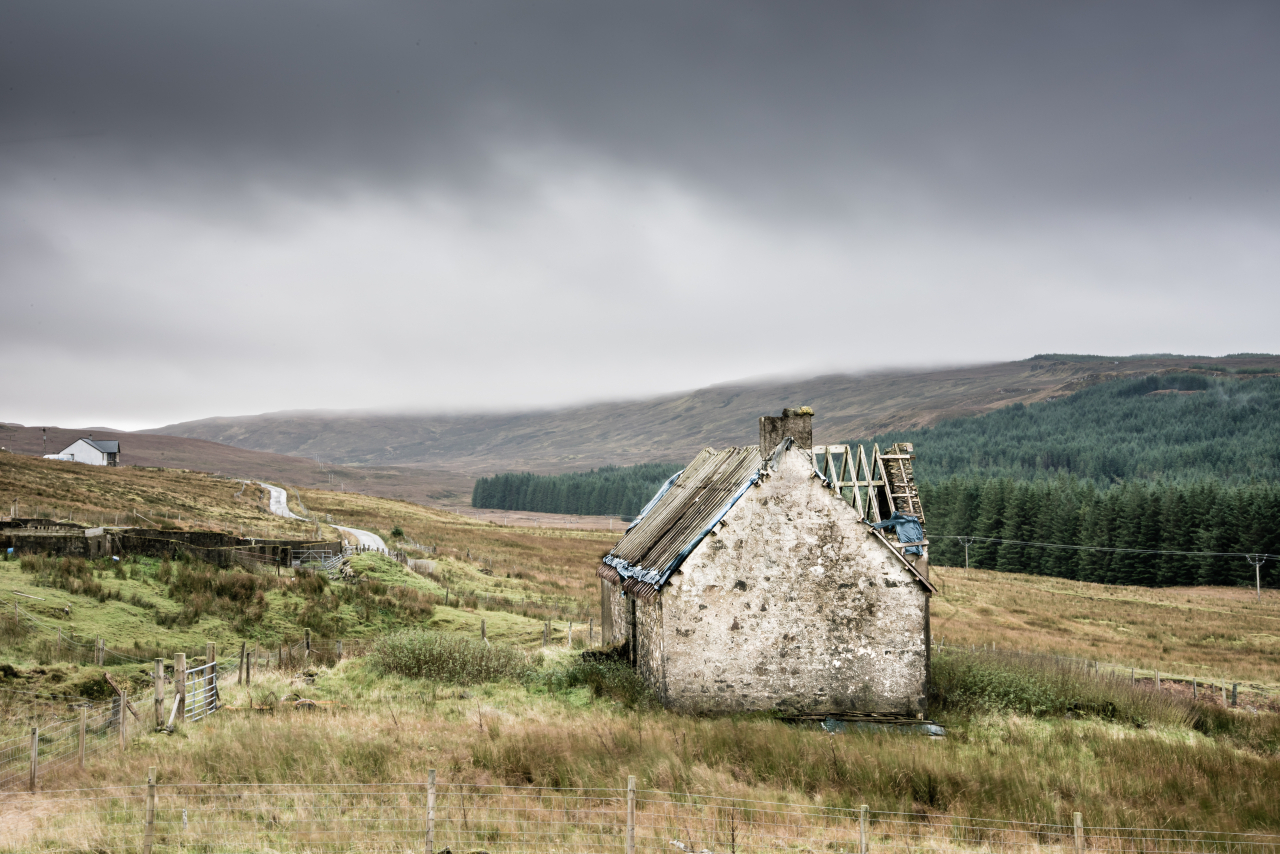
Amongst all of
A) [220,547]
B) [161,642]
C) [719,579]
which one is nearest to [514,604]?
[220,547]

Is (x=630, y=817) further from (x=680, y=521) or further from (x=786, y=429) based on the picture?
(x=680, y=521)

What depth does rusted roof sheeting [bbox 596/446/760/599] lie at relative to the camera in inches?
701

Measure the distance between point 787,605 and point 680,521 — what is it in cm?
397

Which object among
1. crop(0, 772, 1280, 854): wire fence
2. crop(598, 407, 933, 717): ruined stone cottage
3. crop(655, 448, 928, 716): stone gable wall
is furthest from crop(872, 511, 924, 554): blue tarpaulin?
crop(0, 772, 1280, 854): wire fence

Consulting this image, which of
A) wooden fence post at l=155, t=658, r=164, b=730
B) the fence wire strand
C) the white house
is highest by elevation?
the white house

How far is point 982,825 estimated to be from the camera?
11711 millimetres

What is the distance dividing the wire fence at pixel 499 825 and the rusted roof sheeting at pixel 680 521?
256 inches

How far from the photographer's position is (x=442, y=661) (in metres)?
19.8

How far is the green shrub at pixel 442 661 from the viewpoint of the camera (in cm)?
1962

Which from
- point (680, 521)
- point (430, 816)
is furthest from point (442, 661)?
point (430, 816)

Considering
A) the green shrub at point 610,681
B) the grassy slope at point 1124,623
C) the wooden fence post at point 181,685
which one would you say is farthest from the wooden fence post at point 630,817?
the grassy slope at point 1124,623

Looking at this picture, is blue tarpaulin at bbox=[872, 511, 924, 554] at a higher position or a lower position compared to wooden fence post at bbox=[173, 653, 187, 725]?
higher

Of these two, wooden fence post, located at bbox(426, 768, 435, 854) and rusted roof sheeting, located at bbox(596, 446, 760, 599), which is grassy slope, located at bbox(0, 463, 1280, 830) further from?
wooden fence post, located at bbox(426, 768, 435, 854)

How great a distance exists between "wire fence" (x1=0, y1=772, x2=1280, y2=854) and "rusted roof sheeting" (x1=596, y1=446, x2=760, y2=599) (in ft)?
21.3
